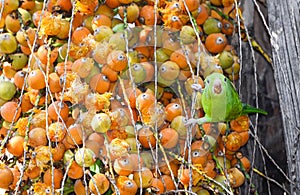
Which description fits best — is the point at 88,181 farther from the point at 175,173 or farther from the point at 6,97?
the point at 6,97

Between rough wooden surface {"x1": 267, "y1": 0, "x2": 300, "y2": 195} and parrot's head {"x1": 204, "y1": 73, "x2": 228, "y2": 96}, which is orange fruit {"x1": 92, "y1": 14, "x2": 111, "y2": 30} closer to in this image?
parrot's head {"x1": 204, "y1": 73, "x2": 228, "y2": 96}

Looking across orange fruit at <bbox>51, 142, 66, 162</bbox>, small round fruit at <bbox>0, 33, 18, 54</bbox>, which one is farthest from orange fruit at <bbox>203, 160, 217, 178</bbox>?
small round fruit at <bbox>0, 33, 18, 54</bbox>

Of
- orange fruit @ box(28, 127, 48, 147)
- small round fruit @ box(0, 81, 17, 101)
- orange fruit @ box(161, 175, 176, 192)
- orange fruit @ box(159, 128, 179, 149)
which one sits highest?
small round fruit @ box(0, 81, 17, 101)

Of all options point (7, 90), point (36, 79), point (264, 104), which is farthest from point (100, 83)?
point (264, 104)

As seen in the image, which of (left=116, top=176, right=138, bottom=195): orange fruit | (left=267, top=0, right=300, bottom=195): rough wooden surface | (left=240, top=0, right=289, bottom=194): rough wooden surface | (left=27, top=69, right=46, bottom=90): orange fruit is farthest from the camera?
(left=240, top=0, right=289, bottom=194): rough wooden surface

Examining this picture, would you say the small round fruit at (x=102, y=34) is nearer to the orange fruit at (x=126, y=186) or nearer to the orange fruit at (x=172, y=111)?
the orange fruit at (x=172, y=111)

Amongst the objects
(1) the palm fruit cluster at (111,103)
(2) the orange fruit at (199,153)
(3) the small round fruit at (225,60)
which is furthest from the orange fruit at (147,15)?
(2) the orange fruit at (199,153)

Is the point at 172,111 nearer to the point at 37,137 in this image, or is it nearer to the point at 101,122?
the point at 101,122
